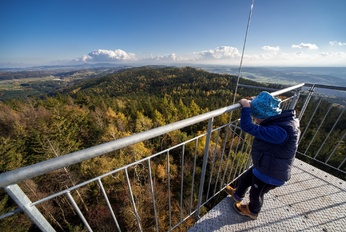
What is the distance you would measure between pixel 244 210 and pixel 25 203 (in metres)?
2.58

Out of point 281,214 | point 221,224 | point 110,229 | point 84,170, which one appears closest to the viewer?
point 221,224

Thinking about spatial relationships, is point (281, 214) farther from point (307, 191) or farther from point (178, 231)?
point (178, 231)

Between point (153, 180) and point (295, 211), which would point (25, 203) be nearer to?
point (295, 211)

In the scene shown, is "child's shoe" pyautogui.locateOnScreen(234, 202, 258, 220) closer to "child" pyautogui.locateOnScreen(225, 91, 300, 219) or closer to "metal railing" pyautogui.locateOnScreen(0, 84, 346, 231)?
"metal railing" pyautogui.locateOnScreen(0, 84, 346, 231)

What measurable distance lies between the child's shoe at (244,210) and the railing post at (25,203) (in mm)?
2366

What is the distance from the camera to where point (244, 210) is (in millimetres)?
2391

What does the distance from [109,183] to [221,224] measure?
1665 cm

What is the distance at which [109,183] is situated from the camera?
16.3m

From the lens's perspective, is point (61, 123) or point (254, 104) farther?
point (61, 123)

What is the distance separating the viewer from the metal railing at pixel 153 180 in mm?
990

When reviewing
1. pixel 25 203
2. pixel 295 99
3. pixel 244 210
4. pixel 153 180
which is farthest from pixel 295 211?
pixel 153 180

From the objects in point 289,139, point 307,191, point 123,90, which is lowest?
point 123,90

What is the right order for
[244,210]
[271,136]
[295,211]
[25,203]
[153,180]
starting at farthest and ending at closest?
[153,180]
[295,211]
[244,210]
[271,136]
[25,203]

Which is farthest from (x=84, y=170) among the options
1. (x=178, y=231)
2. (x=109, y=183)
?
(x=178, y=231)
